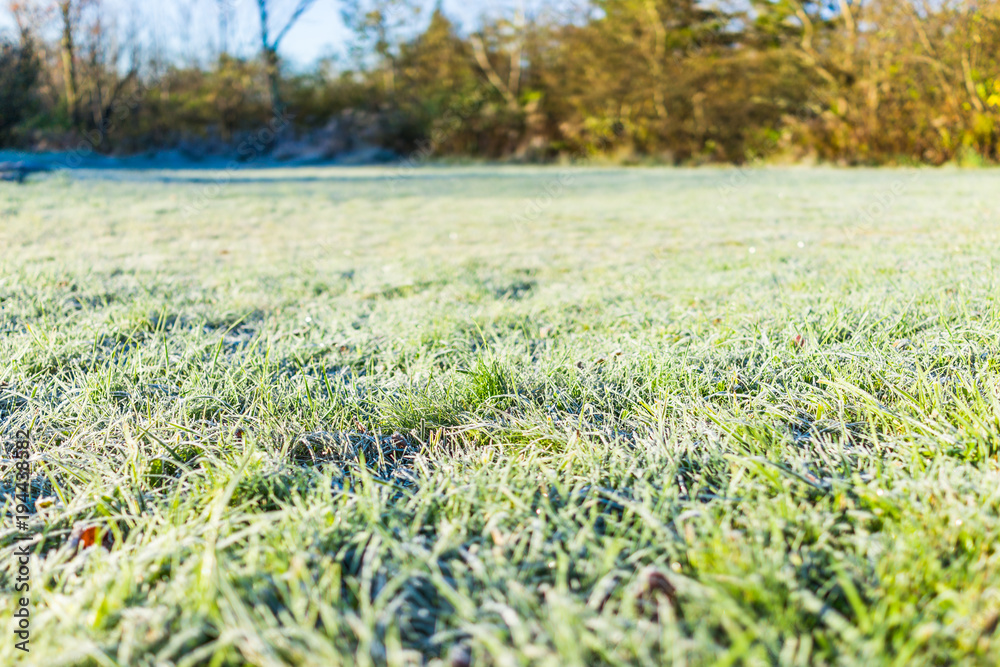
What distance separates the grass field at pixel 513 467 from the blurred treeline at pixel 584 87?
41.1ft

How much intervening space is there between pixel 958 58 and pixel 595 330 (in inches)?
560

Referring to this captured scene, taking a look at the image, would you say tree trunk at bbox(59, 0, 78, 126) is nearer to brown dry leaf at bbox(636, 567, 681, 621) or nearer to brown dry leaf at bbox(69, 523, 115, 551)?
brown dry leaf at bbox(69, 523, 115, 551)

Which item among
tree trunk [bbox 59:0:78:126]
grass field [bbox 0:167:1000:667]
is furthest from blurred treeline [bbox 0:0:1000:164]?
grass field [bbox 0:167:1000:667]

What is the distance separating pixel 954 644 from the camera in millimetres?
760

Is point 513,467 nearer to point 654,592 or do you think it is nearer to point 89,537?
point 654,592

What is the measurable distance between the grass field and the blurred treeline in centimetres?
1252

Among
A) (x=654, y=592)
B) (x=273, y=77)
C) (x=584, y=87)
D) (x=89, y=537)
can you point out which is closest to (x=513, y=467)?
(x=654, y=592)

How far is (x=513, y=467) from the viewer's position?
1262mm

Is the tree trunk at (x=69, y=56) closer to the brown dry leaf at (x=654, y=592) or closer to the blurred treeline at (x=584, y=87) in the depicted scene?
the blurred treeline at (x=584, y=87)

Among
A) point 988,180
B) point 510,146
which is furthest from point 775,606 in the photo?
point 510,146

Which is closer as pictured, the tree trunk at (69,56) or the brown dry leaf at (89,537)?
the brown dry leaf at (89,537)

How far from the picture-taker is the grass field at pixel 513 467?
80 cm

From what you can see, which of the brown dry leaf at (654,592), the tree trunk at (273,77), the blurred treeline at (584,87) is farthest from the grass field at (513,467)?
the tree trunk at (273,77)

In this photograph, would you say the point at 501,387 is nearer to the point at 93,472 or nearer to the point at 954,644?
the point at 93,472
